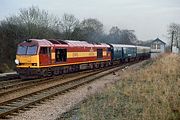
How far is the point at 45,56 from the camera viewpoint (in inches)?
925

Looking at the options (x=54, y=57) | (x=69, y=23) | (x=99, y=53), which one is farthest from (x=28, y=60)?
(x=69, y=23)

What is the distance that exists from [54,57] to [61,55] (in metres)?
1.61

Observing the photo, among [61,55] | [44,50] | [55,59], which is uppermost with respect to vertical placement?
[44,50]

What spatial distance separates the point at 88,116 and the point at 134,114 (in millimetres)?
1476

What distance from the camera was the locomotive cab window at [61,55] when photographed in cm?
2544

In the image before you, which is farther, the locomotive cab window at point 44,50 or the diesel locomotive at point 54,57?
the locomotive cab window at point 44,50

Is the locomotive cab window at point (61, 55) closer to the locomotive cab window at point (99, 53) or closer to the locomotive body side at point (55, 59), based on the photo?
the locomotive body side at point (55, 59)

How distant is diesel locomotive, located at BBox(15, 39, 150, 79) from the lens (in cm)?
2305

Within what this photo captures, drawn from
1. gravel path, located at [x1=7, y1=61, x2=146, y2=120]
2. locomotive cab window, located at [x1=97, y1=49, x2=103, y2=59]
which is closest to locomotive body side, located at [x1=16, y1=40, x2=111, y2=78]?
locomotive cab window, located at [x1=97, y1=49, x2=103, y2=59]

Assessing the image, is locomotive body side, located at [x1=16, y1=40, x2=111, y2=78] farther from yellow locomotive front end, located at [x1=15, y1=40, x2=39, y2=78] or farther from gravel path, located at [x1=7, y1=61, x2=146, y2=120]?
gravel path, located at [x1=7, y1=61, x2=146, y2=120]

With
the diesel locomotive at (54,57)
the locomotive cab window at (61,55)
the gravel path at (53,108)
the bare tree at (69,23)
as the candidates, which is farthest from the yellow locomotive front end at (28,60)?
the bare tree at (69,23)

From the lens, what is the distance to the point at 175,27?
298ft

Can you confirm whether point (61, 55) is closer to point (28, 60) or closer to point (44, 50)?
point (44, 50)

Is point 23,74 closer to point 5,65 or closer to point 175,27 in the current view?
point 5,65
